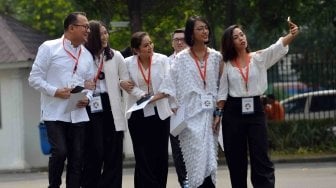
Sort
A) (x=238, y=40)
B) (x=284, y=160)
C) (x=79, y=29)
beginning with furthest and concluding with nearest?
1. (x=284, y=160)
2. (x=79, y=29)
3. (x=238, y=40)

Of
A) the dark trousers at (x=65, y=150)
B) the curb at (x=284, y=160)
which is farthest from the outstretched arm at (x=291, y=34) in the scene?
the curb at (x=284, y=160)

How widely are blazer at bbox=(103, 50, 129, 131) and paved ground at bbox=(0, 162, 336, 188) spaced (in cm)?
318

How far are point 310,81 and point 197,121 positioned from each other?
43.6 feet

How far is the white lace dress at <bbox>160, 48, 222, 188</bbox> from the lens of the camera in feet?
→ 32.6

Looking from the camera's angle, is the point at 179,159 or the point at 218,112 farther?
the point at 179,159

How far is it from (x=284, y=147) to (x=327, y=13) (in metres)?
4.38

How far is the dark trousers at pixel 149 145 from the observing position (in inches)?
410

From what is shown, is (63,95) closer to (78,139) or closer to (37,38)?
(78,139)

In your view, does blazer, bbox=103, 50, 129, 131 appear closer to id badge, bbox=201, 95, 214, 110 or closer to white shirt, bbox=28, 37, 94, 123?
white shirt, bbox=28, 37, 94, 123

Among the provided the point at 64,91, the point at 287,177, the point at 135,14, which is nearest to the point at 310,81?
the point at 135,14

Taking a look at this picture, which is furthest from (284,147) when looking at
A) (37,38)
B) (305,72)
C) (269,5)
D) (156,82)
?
(156,82)

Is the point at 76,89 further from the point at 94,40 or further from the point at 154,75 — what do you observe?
the point at 154,75

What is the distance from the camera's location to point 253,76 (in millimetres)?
9602


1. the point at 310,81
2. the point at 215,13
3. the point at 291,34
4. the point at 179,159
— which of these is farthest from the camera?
the point at 215,13
